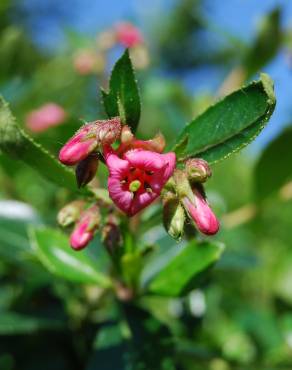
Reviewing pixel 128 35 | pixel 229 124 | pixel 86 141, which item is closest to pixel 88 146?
pixel 86 141

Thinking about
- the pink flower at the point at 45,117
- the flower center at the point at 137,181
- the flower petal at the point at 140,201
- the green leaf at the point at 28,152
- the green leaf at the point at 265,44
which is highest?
the green leaf at the point at 265,44

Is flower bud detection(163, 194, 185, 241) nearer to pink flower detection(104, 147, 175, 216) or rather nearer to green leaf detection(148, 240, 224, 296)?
Result: pink flower detection(104, 147, 175, 216)

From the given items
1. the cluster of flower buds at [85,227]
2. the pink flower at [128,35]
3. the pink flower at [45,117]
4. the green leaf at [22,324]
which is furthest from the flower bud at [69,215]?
the pink flower at [128,35]

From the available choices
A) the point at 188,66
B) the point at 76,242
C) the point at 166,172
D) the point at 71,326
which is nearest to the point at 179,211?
the point at 166,172

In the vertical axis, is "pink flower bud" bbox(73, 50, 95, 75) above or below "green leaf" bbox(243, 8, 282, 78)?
above

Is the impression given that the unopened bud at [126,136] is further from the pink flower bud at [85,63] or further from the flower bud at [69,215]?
the pink flower bud at [85,63]

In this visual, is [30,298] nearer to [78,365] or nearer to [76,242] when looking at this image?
[78,365]

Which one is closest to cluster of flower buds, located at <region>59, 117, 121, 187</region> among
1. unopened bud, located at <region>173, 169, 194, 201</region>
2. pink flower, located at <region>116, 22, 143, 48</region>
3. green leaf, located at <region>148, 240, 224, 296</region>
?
unopened bud, located at <region>173, 169, 194, 201</region>
